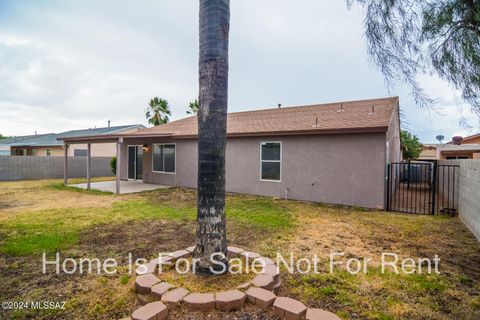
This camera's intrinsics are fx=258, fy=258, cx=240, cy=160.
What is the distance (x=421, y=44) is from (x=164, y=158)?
11.9m

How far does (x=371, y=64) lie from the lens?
3836 millimetres

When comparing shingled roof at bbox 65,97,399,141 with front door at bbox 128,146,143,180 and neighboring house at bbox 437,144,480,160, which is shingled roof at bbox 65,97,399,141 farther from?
neighboring house at bbox 437,144,480,160

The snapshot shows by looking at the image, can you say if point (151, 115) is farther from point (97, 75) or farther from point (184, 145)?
point (184, 145)

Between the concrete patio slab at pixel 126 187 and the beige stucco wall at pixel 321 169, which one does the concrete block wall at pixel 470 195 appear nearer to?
the beige stucco wall at pixel 321 169

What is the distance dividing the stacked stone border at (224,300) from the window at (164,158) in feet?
34.5

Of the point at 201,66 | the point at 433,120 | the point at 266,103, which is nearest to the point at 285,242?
the point at 433,120

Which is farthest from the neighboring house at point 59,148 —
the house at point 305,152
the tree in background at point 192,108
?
the house at point 305,152

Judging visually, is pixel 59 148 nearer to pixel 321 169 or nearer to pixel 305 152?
pixel 305 152

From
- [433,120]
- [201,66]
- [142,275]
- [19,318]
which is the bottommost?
[19,318]

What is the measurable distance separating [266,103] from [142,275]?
1745 centimetres

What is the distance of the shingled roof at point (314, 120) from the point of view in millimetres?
8430

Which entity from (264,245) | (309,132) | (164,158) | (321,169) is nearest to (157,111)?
(164,158)

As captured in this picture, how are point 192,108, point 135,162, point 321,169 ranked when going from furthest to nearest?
point 192,108, point 135,162, point 321,169

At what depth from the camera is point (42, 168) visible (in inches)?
638
